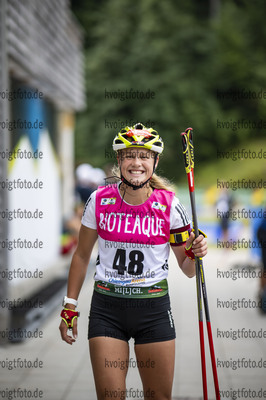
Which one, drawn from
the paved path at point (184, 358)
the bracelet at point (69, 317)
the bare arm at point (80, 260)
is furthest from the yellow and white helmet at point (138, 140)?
the paved path at point (184, 358)

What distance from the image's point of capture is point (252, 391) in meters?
5.46

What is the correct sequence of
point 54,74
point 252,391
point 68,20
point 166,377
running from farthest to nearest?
1. point 68,20
2. point 54,74
3. point 252,391
4. point 166,377

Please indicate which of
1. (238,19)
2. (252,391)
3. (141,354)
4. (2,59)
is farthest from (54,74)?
(238,19)

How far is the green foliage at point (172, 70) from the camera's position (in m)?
45.6

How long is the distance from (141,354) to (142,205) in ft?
2.92

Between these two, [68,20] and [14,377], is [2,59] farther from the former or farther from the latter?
[68,20]

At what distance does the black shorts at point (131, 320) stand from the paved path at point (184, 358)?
6.73 feet

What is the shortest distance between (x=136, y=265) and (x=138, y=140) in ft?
2.48

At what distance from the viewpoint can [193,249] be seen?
347cm

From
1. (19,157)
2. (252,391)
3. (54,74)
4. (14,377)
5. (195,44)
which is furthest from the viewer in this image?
(195,44)

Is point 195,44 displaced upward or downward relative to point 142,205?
upward

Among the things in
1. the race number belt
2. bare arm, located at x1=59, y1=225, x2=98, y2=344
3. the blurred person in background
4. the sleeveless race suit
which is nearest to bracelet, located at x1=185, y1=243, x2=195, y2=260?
the sleeveless race suit

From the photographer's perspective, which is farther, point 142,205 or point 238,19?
point 238,19

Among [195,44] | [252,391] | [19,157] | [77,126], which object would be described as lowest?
[252,391]
